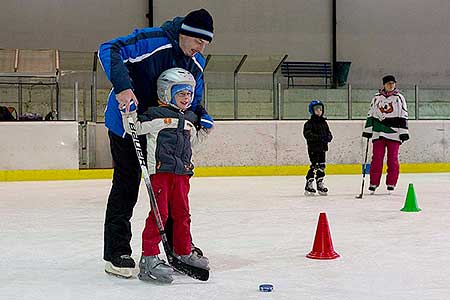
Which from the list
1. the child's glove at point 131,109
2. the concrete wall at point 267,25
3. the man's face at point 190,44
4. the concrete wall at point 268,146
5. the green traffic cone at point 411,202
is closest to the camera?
the child's glove at point 131,109

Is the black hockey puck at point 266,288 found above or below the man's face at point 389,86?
below

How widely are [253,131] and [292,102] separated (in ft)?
3.65

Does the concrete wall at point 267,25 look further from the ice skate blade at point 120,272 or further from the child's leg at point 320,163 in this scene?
the ice skate blade at point 120,272

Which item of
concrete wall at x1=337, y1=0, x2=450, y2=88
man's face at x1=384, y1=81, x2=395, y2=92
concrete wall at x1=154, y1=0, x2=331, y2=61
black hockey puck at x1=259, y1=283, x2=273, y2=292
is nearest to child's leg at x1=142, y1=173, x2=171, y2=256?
black hockey puck at x1=259, y1=283, x2=273, y2=292

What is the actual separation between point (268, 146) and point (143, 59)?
799cm

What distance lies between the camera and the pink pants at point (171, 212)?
291cm

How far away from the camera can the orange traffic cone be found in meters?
3.41

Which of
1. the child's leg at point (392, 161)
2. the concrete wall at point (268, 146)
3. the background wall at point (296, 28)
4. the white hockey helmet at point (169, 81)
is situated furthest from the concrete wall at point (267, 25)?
the white hockey helmet at point (169, 81)

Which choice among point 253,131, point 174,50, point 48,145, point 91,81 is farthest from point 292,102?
point 174,50

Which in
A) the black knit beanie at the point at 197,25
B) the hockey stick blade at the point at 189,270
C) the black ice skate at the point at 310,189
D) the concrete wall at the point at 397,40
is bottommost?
the black ice skate at the point at 310,189

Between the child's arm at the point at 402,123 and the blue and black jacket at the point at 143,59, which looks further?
the child's arm at the point at 402,123

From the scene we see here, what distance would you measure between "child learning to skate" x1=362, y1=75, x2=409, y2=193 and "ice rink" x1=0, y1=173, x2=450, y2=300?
280 millimetres

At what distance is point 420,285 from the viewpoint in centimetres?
280

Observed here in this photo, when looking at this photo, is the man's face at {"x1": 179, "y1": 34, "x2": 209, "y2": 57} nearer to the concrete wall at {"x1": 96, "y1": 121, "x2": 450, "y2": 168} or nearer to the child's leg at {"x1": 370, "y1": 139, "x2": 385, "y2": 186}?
the child's leg at {"x1": 370, "y1": 139, "x2": 385, "y2": 186}
